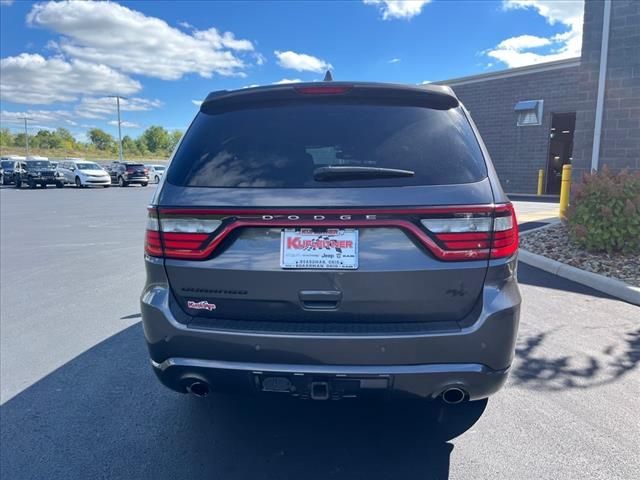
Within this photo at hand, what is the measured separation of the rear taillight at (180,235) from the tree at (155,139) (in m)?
136

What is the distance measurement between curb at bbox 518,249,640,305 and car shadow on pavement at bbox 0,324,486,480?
3.37m

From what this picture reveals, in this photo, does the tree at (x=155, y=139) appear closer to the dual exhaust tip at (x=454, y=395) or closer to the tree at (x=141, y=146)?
the tree at (x=141, y=146)

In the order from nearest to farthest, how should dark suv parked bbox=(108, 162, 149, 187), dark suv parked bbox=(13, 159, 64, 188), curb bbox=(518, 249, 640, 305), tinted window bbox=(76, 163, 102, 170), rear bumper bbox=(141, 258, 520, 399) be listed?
1. rear bumper bbox=(141, 258, 520, 399)
2. curb bbox=(518, 249, 640, 305)
3. dark suv parked bbox=(13, 159, 64, 188)
4. tinted window bbox=(76, 163, 102, 170)
5. dark suv parked bbox=(108, 162, 149, 187)

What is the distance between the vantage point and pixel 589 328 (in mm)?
4410

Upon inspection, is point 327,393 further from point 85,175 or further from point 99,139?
point 99,139

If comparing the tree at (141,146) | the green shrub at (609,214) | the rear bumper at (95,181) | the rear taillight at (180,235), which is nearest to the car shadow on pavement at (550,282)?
the green shrub at (609,214)

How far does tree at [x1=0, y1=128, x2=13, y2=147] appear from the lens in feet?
342

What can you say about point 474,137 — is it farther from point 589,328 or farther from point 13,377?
point 13,377

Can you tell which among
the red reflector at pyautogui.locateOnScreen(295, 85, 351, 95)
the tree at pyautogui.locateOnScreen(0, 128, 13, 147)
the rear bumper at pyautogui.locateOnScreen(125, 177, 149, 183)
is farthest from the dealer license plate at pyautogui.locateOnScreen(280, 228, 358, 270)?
the tree at pyautogui.locateOnScreen(0, 128, 13, 147)

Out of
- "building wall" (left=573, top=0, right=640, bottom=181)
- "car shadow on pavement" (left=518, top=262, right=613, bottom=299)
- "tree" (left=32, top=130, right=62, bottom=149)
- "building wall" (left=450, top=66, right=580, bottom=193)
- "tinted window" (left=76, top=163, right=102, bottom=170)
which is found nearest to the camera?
"car shadow on pavement" (left=518, top=262, right=613, bottom=299)

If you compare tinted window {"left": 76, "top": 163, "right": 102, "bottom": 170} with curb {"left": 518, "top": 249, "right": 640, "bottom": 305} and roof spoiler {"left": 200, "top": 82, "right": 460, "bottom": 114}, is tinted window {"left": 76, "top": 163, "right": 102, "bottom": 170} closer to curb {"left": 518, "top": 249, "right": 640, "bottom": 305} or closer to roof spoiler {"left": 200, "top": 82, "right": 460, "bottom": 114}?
curb {"left": 518, "top": 249, "right": 640, "bottom": 305}

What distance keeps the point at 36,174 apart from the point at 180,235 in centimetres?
3451

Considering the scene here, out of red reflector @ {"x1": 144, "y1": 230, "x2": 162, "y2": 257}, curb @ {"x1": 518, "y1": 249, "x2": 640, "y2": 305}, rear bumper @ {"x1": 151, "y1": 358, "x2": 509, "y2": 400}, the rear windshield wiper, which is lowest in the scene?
curb @ {"x1": 518, "y1": 249, "x2": 640, "y2": 305}

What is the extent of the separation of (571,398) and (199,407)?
2501 millimetres
